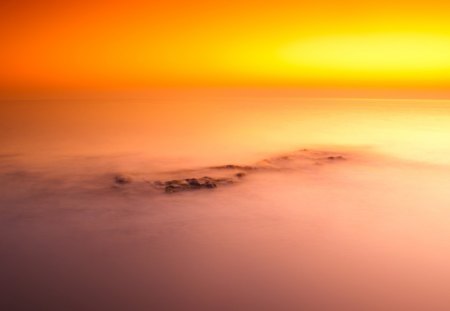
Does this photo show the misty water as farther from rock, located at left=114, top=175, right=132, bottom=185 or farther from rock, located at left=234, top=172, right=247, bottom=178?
rock, located at left=234, top=172, right=247, bottom=178

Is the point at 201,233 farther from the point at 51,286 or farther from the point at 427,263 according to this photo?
the point at 427,263

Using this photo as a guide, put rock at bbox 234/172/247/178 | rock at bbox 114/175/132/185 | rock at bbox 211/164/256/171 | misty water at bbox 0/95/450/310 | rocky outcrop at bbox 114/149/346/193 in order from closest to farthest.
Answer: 1. misty water at bbox 0/95/450/310
2. rocky outcrop at bbox 114/149/346/193
3. rock at bbox 114/175/132/185
4. rock at bbox 234/172/247/178
5. rock at bbox 211/164/256/171

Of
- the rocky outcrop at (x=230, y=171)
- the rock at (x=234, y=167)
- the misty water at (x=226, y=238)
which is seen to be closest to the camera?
the misty water at (x=226, y=238)

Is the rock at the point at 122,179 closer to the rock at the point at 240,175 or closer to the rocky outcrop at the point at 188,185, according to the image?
the rocky outcrop at the point at 188,185

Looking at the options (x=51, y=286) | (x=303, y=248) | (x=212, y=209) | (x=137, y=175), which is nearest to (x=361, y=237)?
(x=303, y=248)

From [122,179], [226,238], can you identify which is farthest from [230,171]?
[226,238]

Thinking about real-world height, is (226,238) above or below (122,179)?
below

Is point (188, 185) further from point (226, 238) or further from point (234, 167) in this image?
point (234, 167)

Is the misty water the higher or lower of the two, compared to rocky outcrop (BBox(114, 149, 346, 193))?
lower

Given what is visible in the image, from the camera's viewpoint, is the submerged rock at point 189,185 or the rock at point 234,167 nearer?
the submerged rock at point 189,185

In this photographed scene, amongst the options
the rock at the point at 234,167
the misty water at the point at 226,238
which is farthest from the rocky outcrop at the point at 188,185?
the rock at the point at 234,167

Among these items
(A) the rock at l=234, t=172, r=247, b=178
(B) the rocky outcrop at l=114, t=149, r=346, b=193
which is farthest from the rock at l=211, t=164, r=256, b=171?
(A) the rock at l=234, t=172, r=247, b=178
